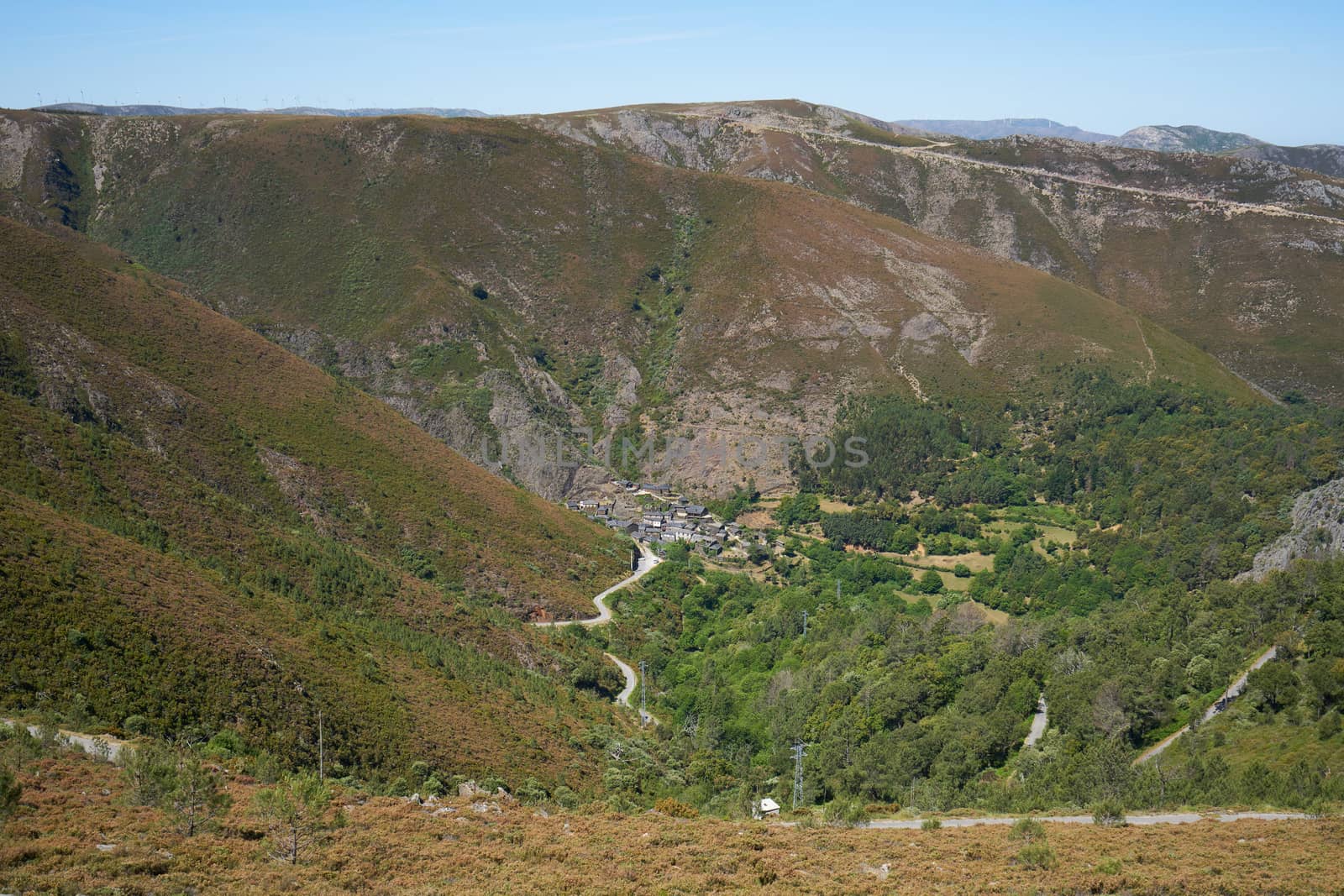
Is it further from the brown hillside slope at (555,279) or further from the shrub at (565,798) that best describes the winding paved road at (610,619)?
the brown hillside slope at (555,279)

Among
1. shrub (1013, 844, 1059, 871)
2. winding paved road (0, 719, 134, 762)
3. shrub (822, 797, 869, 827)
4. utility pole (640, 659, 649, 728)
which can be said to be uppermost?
winding paved road (0, 719, 134, 762)

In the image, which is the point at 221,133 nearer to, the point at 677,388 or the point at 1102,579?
the point at 677,388

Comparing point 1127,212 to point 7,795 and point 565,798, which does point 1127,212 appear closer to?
point 565,798

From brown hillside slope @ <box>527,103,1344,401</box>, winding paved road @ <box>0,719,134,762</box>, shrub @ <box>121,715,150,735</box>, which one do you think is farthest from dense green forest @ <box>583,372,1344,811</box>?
brown hillside slope @ <box>527,103,1344,401</box>

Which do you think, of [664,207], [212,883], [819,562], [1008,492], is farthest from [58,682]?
[664,207]

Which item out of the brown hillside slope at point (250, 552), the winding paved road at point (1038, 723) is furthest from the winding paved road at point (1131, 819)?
the brown hillside slope at point (250, 552)

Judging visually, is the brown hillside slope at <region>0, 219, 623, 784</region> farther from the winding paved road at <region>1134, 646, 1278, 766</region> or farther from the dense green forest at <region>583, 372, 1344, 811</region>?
the winding paved road at <region>1134, 646, 1278, 766</region>

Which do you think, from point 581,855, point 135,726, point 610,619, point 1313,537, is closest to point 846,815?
point 581,855

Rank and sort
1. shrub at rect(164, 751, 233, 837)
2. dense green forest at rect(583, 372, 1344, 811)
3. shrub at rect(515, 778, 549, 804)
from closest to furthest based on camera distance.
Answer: shrub at rect(164, 751, 233, 837), shrub at rect(515, 778, 549, 804), dense green forest at rect(583, 372, 1344, 811)
